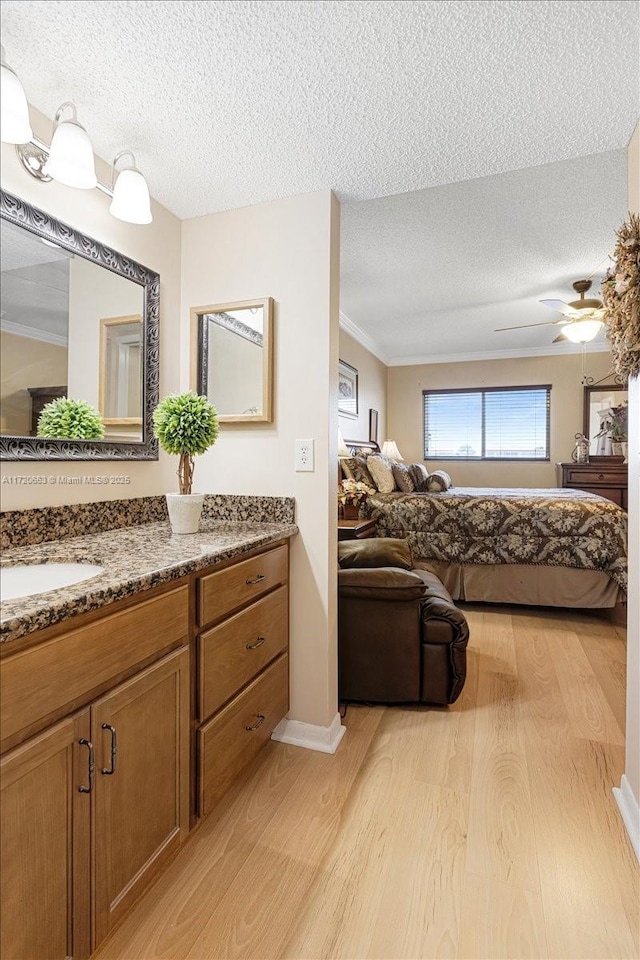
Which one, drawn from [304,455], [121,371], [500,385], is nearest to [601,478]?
[500,385]

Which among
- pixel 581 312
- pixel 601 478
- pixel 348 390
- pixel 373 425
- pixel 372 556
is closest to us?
pixel 372 556

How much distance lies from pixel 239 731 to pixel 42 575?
0.83m

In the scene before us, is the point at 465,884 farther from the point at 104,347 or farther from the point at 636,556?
the point at 104,347

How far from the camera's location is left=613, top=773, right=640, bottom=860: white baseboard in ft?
4.87

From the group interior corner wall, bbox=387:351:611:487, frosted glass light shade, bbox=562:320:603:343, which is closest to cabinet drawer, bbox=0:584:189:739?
frosted glass light shade, bbox=562:320:603:343

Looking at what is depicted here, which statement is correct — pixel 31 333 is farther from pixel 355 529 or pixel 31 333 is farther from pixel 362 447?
pixel 362 447

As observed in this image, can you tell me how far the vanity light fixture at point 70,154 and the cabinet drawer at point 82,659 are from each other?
1.27 meters

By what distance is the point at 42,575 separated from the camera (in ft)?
4.34

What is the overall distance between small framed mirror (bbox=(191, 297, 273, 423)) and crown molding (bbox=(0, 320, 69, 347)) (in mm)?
663

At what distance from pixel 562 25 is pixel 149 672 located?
1987mm

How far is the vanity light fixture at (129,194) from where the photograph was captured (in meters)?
1.61

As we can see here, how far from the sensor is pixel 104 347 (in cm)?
179

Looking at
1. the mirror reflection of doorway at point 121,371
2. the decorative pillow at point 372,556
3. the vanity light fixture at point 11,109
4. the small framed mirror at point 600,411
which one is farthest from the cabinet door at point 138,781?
the small framed mirror at point 600,411

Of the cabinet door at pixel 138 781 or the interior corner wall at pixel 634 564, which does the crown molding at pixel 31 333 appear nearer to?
the cabinet door at pixel 138 781
